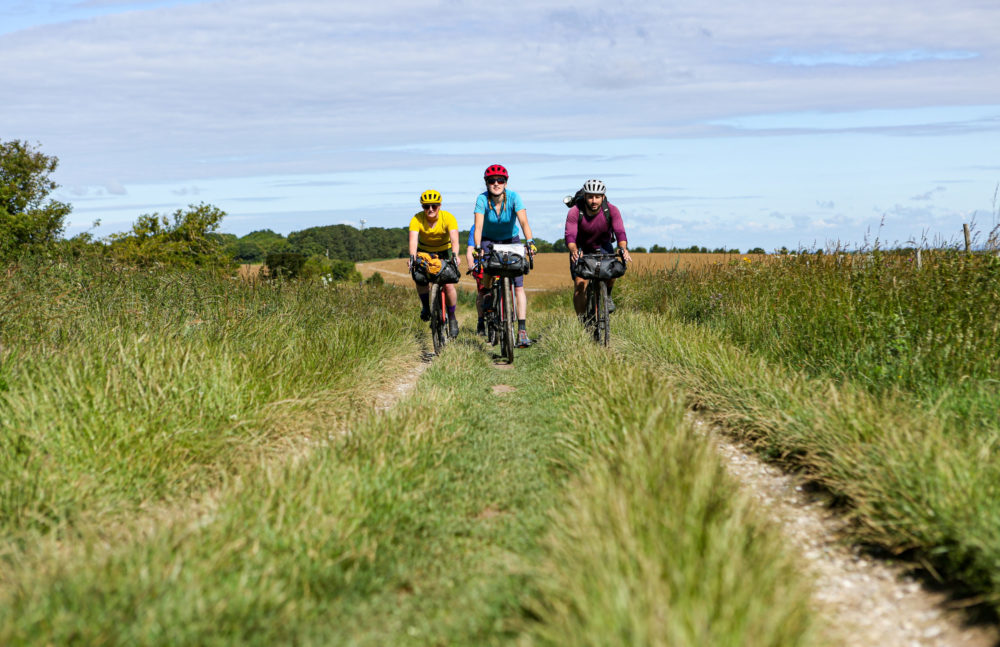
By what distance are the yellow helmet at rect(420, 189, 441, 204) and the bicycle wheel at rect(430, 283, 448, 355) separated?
3.58ft

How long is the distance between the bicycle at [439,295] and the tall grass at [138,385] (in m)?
1.81

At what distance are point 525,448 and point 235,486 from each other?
2.02m

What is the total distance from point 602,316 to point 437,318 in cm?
220

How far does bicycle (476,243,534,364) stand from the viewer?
9.55m

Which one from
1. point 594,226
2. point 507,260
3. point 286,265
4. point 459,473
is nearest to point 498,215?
point 507,260

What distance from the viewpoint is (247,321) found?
298 inches

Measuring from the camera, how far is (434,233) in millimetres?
10023

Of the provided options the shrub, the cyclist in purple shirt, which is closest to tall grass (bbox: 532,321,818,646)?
the cyclist in purple shirt

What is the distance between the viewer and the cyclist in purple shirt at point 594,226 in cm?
955

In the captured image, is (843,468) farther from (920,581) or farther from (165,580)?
(165,580)

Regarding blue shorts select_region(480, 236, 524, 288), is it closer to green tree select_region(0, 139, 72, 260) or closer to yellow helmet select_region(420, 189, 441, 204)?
yellow helmet select_region(420, 189, 441, 204)

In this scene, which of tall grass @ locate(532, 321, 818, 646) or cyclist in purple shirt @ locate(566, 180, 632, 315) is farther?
cyclist in purple shirt @ locate(566, 180, 632, 315)

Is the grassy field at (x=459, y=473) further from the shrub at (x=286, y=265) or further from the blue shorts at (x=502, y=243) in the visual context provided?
the shrub at (x=286, y=265)

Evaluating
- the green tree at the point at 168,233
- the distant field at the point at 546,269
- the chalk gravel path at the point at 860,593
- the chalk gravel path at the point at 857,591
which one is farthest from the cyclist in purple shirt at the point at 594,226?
the green tree at the point at 168,233
